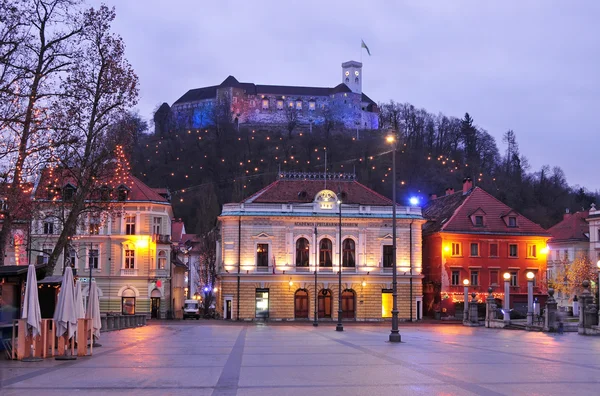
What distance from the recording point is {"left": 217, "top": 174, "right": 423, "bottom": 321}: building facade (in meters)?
60.3

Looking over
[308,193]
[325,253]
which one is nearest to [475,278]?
[325,253]

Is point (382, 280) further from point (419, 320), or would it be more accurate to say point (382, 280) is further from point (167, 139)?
point (167, 139)

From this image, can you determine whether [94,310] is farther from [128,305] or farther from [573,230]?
[573,230]

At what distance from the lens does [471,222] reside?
65688 mm

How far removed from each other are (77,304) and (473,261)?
47591 mm

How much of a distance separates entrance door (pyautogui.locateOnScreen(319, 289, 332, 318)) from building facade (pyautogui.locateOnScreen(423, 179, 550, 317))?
9647 mm

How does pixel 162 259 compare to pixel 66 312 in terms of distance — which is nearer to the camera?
pixel 66 312

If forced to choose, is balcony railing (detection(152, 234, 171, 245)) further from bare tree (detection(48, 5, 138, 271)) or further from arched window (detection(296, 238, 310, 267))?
bare tree (detection(48, 5, 138, 271))

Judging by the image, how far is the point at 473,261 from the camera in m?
64.6

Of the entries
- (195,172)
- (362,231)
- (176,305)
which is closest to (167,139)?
(195,172)

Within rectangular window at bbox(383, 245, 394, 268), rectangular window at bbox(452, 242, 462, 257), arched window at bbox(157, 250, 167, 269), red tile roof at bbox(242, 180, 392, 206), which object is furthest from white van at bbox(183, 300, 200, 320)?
rectangular window at bbox(452, 242, 462, 257)

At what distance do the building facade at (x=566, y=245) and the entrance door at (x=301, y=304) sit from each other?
1290 inches

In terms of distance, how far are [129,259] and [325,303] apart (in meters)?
16.6

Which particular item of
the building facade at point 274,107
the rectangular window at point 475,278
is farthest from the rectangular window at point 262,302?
the building facade at point 274,107
